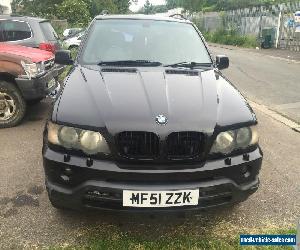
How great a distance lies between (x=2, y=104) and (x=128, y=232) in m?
3.63

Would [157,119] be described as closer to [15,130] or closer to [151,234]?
[151,234]

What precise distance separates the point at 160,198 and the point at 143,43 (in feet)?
6.96

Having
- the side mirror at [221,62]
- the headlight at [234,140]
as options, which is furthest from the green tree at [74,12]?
the headlight at [234,140]

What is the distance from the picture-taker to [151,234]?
3.22 m

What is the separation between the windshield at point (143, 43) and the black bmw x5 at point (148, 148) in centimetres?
90

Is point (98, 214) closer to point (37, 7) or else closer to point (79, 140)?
point (79, 140)

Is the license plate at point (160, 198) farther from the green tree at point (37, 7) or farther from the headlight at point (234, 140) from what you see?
the green tree at point (37, 7)

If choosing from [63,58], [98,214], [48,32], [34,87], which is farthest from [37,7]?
[98,214]

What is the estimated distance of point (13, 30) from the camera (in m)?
8.55

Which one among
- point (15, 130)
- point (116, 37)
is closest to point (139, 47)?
point (116, 37)

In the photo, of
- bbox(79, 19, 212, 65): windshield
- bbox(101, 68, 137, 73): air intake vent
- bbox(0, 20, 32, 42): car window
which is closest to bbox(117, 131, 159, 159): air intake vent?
bbox(101, 68, 137, 73): air intake vent

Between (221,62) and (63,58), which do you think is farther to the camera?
(221,62)

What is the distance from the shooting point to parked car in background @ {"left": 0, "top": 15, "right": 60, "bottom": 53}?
8477mm

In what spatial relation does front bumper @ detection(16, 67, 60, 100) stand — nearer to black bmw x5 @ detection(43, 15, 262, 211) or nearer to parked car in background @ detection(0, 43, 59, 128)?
parked car in background @ detection(0, 43, 59, 128)
